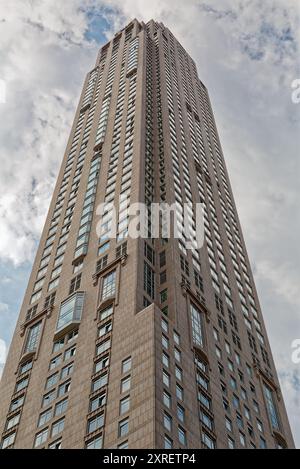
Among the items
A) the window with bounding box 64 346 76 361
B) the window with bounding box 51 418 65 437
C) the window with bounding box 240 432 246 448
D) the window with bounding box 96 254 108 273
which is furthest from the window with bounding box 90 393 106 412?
the window with bounding box 96 254 108 273

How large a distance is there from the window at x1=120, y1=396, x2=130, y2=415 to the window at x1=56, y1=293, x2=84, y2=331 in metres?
16.7

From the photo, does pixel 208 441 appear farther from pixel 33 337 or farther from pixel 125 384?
pixel 33 337

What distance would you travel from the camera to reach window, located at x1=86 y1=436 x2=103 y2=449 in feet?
181

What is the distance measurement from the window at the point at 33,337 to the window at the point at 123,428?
2168cm

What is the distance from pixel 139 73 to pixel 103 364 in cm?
8047

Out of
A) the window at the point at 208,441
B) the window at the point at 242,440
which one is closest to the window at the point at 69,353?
the window at the point at 208,441

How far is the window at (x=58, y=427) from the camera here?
60.7 meters

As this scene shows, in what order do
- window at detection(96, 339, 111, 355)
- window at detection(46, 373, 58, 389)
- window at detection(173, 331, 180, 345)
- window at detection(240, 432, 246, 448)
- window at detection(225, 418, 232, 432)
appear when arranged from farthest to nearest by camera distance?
window at detection(46, 373, 58, 389)
window at detection(173, 331, 180, 345)
window at detection(96, 339, 111, 355)
window at detection(240, 432, 246, 448)
window at detection(225, 418, 232, 432)

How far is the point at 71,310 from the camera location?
244 ft

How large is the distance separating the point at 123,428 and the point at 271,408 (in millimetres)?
27796

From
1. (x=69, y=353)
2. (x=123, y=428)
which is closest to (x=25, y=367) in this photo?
(x=69, y=353)

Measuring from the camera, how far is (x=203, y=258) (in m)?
89.6

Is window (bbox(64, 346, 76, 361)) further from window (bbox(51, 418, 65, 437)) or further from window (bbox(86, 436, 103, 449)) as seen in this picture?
window (bbox(86, 436, 103, 449))
